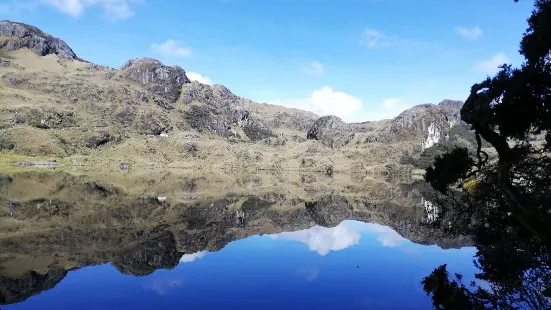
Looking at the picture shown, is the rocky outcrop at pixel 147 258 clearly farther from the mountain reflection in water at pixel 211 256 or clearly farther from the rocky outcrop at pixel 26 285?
the rocky outcrop at pixel 26 285

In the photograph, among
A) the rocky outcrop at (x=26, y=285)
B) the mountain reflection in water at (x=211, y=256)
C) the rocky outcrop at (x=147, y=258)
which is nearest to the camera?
the rocky outcrop at (x=26, y=285)

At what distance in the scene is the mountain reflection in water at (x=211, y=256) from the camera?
2830cm

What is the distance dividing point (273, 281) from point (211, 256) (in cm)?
1058

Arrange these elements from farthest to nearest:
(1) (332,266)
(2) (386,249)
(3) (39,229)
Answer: (3) (39,229), (2) (386,249), (1) (332,266)

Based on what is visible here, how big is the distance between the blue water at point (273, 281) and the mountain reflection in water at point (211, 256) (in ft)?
0.31

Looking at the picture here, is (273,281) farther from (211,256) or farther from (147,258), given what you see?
(147,258)

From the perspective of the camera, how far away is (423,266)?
37.9m

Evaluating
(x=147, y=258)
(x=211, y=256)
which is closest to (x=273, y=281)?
(x=211, y=256)

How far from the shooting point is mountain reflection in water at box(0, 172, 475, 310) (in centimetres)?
2830

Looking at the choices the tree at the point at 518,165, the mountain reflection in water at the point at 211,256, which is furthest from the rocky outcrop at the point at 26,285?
the tree at the point at 518,165

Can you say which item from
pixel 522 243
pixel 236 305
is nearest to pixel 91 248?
pixel 236 305

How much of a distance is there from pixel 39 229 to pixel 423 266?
146ft

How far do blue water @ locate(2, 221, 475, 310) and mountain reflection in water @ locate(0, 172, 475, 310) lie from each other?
94mm

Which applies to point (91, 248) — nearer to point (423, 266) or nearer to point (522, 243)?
point (423, 266)
